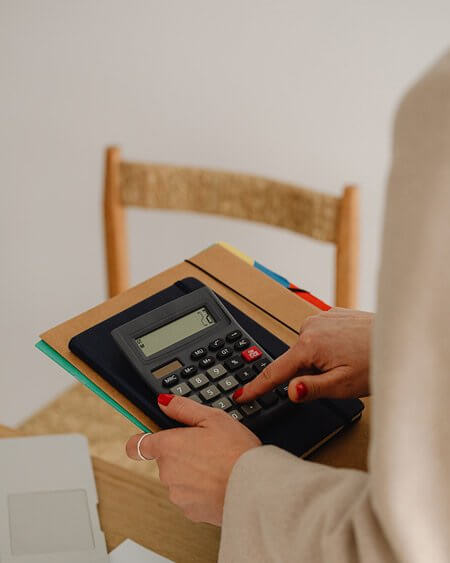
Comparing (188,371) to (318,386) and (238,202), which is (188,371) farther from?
(238,202)

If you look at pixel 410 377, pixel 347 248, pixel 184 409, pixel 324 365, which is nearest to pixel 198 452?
pixel 184 409

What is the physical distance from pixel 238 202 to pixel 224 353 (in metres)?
0.68

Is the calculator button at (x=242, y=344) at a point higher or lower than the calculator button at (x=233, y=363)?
higher

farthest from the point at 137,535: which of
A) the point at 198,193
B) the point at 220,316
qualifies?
the point at 198,193

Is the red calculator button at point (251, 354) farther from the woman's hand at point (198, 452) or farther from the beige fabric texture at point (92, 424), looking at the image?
the beige fabric texture at point (92, 424)

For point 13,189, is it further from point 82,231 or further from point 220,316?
point 220,316

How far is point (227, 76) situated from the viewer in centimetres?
180

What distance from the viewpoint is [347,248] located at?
1326 mm

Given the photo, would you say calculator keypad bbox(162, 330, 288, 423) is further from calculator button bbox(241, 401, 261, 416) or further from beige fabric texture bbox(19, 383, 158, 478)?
beige fabric texture bbox(19, 383, 158, 478)

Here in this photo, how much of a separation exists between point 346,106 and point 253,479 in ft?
4.15

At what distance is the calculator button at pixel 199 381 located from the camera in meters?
0.74

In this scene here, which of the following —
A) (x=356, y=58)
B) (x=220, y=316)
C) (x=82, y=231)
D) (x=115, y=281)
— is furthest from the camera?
(x=82, y=231)

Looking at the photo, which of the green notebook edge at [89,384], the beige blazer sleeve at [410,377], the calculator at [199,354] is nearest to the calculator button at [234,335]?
the calculator at [199,354]

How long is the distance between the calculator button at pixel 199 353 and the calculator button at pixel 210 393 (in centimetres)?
3
